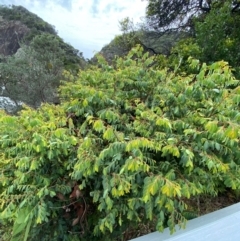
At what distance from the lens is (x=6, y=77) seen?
8188mm

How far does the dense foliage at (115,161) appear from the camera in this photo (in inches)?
46.1

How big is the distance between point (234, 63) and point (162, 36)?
4702 millimetres

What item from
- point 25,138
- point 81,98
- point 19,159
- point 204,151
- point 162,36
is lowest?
point 19,159

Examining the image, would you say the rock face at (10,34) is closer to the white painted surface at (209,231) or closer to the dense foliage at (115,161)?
the dense foliage at (115,161)

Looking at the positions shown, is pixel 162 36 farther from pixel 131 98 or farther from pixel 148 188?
pixel 148 188

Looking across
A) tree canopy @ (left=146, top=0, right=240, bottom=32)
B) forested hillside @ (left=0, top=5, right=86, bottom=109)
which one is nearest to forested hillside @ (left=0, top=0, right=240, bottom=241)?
forested hillside @ (left=0, top=5, right=86, bottom=109)

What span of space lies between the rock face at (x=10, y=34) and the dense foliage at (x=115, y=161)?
11.0m

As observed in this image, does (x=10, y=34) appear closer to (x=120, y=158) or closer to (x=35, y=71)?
(x=35, y=71)

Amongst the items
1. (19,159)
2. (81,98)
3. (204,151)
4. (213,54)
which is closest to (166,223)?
(204,151)

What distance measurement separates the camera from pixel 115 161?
118cm

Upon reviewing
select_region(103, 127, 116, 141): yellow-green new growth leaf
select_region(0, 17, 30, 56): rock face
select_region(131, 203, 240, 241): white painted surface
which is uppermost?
select_region(0, 17, 30, 56): rock face

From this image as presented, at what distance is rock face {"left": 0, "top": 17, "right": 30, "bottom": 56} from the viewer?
36.3 ft

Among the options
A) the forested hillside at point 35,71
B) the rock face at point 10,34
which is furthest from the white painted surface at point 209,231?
the rock face at point 10,34

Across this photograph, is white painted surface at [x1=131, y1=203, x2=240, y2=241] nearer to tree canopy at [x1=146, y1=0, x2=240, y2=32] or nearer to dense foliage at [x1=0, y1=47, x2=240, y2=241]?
dense foliage at [x1=0, y1=47, x2=240, y2=241]
